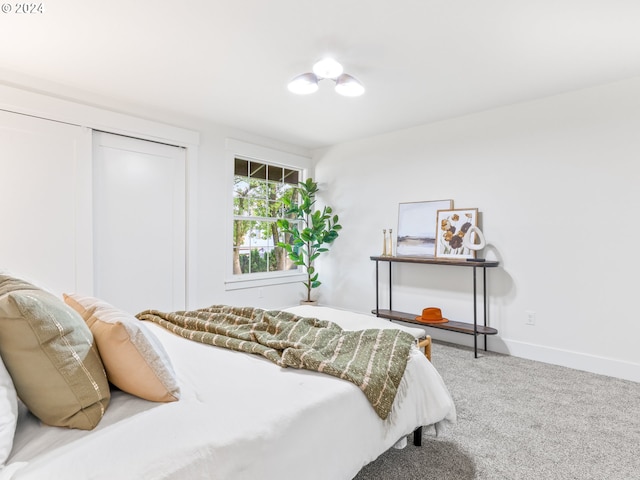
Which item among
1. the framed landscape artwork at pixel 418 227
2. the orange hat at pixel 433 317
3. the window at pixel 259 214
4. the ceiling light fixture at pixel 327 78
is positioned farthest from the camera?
the window at pixel 259 214

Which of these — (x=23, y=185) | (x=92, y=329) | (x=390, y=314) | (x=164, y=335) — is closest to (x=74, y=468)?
(x=92, y=329)

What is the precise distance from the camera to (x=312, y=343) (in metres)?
1.76

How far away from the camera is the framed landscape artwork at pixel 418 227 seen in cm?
402

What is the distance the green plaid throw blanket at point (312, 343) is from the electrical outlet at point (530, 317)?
2.20 m

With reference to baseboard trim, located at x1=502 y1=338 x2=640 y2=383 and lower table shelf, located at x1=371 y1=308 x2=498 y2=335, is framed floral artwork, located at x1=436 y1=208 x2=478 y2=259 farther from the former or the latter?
baseboard trim, located at x1=502 y1=338 x2=640 y2=383

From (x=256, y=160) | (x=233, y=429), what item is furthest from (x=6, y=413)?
(x=256, y=160)

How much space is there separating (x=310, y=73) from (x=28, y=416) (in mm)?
2565

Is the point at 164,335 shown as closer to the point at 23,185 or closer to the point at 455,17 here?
the point at 23,185

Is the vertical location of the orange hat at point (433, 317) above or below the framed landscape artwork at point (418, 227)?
below

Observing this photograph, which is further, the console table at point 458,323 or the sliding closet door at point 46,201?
the console table at point 458,323

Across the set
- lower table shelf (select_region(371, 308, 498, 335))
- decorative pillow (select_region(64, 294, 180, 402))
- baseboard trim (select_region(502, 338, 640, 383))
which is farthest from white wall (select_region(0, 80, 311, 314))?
baseboard trim (select_region(502, 338, 640, 383))

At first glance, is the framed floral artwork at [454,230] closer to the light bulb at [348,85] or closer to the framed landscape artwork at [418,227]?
the framed landscape artwork at [418,227]

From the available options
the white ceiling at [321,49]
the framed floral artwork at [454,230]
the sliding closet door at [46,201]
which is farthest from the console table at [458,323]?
the sliding closet door at [46,201]

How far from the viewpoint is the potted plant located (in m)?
4.81
